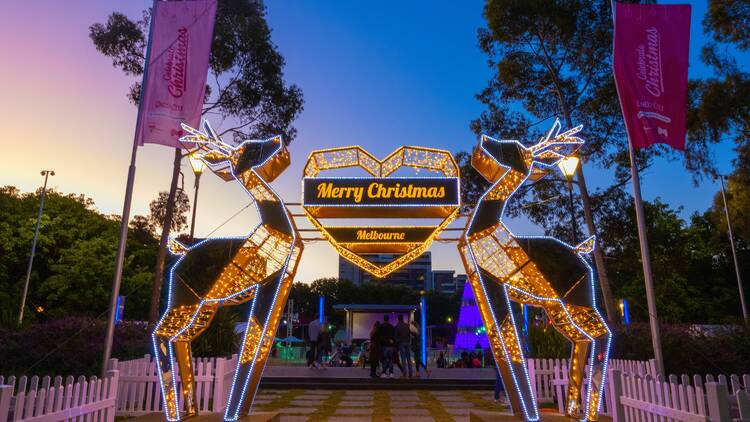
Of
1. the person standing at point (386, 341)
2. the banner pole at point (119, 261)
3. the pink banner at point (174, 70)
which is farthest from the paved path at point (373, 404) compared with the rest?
the pink banner at point (174, 70)

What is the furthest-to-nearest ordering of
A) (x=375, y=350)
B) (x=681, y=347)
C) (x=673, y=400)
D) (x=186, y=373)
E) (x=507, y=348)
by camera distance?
(x=375, y=350)
(x=681, y=347)
(x=186, y=373)
(x=507, y=348)
(x=673, y=400)

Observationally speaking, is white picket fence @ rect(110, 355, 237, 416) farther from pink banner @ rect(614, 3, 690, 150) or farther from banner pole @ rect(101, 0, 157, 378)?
pink banner @ rect(614, 3, 690, 150)

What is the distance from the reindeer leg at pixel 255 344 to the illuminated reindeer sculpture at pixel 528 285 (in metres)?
2.67

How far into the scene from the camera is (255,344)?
6.41m

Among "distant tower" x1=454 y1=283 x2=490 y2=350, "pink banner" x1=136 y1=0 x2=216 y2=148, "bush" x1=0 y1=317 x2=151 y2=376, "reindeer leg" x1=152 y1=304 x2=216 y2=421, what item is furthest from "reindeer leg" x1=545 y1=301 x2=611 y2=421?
"distant tower" x1=454 y1=283 x2=490 y2=350

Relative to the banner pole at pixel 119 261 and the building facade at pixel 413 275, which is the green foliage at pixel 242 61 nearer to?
the banner pole at pixel 119 261

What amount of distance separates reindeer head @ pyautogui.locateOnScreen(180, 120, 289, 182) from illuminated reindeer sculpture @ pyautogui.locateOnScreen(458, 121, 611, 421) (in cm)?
288

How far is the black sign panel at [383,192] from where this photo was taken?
7.68 metres

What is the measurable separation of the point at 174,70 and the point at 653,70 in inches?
324

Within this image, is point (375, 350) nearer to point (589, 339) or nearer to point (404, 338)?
point (404, 338)

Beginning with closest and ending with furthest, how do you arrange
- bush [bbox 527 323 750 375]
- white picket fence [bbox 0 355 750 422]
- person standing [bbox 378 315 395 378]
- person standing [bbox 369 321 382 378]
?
white picket fence [bbox 0 355 750 422] < bush [bbox 527 323 750 375] < person standing [bbox 369 321 382 378] < person standing [bbox 378 315 395 378]

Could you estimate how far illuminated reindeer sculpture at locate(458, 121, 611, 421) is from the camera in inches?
239

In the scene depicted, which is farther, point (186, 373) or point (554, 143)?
point (554, 143)

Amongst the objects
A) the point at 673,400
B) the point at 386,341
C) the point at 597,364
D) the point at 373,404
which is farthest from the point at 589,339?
the point at 386,341
